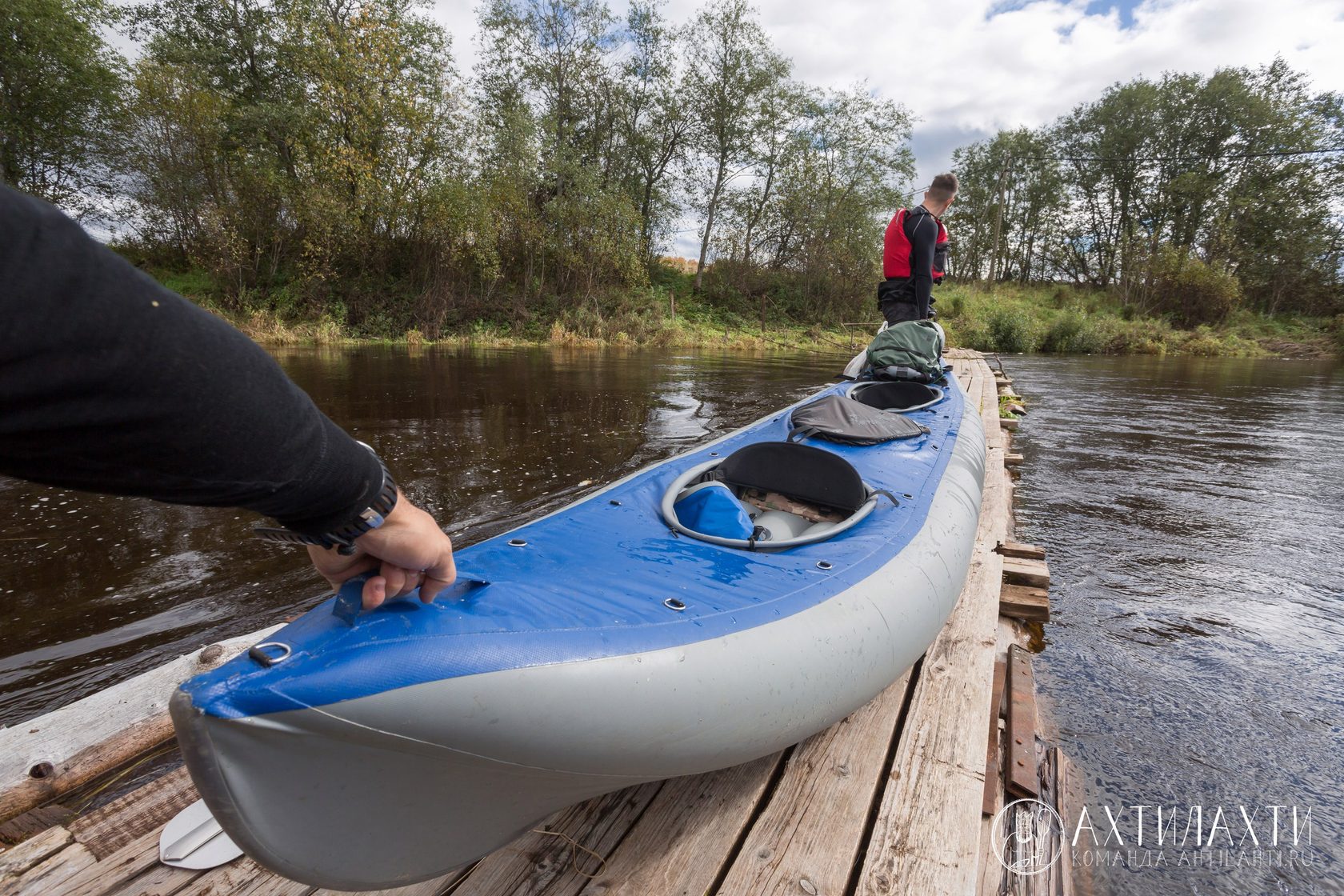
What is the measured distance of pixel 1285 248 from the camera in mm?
25469

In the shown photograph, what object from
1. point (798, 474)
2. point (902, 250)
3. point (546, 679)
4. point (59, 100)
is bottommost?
point (546, 679)

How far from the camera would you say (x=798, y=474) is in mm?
2484

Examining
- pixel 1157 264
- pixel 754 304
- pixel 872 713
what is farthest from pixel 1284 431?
pixel 1157 264

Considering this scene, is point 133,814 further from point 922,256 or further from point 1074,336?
point 1074,336

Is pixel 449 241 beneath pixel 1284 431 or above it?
above

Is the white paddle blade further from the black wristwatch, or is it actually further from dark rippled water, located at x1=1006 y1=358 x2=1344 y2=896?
dark rippled water, located at x1=1006 y1=358 x2=1344 y2=896

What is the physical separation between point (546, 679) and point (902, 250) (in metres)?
5.72

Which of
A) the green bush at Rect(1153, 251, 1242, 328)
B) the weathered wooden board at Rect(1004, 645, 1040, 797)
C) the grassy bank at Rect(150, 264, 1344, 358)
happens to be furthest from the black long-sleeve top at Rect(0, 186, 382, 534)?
the green bush at Rect(1153, 251, 1242, 328)

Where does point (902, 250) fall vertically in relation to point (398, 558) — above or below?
above

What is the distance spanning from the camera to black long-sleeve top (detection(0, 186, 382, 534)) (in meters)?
0.47

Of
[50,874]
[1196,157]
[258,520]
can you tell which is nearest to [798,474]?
[50,874]

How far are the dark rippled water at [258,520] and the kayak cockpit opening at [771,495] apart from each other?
5.66 feet

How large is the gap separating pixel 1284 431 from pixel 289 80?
22.5m

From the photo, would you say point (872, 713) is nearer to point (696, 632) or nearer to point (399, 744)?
point (696, 632)
